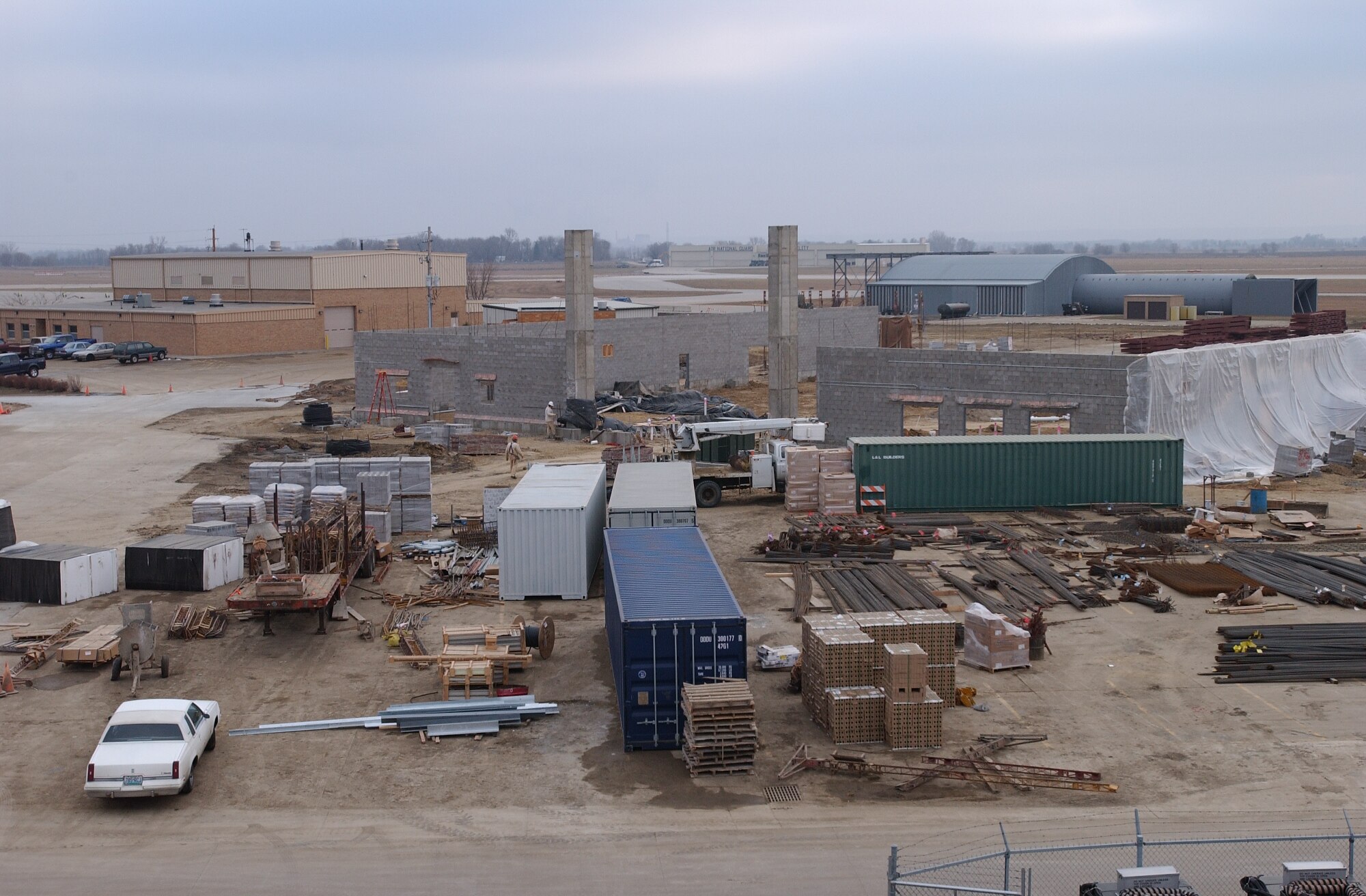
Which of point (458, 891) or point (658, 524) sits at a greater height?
point (658, 524)

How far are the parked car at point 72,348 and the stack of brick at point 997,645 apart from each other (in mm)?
71065

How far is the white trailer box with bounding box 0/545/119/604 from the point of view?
85.2 ft

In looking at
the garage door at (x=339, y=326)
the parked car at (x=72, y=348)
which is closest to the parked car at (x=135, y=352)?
the parked car at (x=72, y=348)

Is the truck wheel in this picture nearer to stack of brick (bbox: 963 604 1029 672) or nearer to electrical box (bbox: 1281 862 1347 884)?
stack of brick (bbox: 963 604 1029 672)

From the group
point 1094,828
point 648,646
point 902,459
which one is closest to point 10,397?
point 902,459

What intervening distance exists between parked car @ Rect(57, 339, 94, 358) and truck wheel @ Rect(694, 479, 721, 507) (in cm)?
5686

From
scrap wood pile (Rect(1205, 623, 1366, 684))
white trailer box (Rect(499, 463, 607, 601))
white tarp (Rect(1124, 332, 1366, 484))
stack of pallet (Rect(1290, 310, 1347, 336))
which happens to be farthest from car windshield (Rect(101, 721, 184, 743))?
stack of pallet (Rect(1290, 310, 1347, 336))

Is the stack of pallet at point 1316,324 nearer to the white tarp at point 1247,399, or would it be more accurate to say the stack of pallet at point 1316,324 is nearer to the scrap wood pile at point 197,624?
the white tarp at point 1247,399

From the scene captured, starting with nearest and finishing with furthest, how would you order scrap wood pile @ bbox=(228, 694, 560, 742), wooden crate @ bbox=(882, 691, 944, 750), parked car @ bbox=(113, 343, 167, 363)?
1. wooden crate @ bbox=(882, 691, 944, 750)
2. scrap wood pile @ bbox=(228, 694, 560, 742)
3. parked car @ bbox=(113, 343, 167, 363)

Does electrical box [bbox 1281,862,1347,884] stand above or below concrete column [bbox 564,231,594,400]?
below

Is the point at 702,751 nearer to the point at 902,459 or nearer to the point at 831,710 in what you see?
the point at 831,710

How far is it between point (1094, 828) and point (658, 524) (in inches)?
489

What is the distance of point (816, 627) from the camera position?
19516 millimetres

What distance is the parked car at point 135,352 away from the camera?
252 ft
